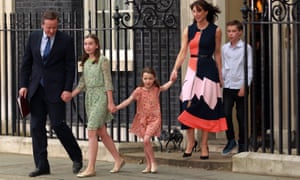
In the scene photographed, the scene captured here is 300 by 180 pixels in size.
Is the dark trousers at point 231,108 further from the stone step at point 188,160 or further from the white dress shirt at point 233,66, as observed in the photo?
the stone step at point 188,160

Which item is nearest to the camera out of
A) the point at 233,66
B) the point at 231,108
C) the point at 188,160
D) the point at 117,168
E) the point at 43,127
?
the point at 43,127

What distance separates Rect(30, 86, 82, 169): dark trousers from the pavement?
251 mm

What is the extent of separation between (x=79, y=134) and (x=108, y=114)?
2880mm

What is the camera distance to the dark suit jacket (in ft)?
35.7

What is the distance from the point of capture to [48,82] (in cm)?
1089

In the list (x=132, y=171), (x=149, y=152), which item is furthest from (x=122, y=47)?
(x=149, y=152)

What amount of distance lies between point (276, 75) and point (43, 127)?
3073 millimetres

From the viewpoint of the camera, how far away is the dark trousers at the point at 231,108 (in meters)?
11.6

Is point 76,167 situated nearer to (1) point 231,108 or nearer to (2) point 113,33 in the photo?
(1) point 231,108

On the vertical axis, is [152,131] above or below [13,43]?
below

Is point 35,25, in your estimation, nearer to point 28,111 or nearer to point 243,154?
point 28,111

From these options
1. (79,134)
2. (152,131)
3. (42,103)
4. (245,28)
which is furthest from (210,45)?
(79,134)

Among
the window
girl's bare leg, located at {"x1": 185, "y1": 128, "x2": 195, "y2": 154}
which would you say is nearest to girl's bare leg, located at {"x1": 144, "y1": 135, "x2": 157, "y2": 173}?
girl's bare leg, located at {"x1": 185, "y1": 128, "x2": 195, "y2": 154}

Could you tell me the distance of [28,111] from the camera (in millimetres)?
11031
